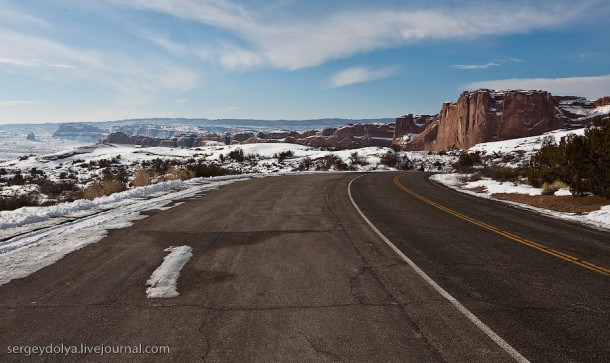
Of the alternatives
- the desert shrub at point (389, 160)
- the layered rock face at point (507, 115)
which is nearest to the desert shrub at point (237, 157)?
the desert shrub at point (389, 160)

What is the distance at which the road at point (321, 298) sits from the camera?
3.27 m

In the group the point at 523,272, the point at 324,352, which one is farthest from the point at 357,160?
the point at 324,352

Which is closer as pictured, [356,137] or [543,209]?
[543,209]

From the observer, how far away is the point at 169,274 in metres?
5.13

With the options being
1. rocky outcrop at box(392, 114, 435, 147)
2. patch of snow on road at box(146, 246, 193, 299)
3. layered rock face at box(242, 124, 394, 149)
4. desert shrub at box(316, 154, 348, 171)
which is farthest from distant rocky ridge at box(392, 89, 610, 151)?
patch of snow on road at box(146, 246, 193, 299)

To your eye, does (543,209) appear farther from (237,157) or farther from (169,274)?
(237,157)

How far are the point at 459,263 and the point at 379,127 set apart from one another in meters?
Answer: 182

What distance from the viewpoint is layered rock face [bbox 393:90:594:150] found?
338 feet

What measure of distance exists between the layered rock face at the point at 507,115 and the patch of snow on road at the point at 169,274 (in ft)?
383

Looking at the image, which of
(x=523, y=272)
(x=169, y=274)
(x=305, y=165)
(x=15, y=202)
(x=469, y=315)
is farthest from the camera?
(x=305, y=165)

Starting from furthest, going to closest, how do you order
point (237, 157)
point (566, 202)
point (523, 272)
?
point (237, 157), point (566, 202), point (523, 272)

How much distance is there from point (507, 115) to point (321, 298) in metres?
121

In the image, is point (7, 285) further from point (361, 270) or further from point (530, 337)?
point (530, 337)

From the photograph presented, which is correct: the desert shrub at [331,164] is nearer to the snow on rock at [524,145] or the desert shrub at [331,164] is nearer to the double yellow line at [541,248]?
the snow on rock at [524,145]
